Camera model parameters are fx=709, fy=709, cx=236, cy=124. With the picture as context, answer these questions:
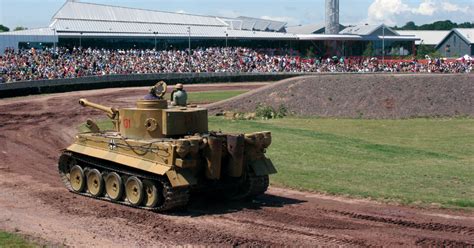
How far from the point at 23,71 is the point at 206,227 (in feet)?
135

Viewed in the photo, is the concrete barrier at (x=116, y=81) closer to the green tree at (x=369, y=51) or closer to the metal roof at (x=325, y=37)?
the metal roof at (x=325, y=37)

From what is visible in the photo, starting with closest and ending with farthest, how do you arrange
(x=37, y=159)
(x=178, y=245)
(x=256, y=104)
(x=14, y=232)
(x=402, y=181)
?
(x=178, y=245), (x=14, y=232), (x=402, y=181), (x=37, y=159), (x=256, y=104)

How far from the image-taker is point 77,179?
18.2m

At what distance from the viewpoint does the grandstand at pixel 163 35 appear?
67.4 meters

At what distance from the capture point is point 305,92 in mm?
42812

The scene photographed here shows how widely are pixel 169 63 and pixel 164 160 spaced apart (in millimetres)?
52202

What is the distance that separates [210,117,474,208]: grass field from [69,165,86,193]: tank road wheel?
536 cm

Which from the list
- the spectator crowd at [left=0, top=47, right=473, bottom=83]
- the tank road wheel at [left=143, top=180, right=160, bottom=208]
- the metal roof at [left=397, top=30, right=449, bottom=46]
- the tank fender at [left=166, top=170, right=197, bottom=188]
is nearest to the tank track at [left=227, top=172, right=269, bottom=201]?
the tank fender at [left=166, top=170, right=197, bottom=188]

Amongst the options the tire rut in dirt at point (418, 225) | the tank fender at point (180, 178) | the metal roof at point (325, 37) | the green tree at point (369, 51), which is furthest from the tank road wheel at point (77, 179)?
the green tree at point (369, 51)

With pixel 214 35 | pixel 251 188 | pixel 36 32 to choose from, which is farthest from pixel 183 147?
pixel 214 35

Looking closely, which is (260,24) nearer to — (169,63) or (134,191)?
(169,63)

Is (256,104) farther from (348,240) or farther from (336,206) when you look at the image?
(348,240)

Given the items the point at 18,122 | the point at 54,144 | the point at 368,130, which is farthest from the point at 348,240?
the point at 18,122

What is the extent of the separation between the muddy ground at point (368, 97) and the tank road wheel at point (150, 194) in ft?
81.0
